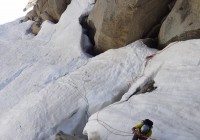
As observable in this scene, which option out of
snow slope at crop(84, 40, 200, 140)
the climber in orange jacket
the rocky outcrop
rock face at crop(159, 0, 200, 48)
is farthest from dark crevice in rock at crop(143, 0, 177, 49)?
the rocky outcrop

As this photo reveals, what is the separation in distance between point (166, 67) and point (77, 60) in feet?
21.8

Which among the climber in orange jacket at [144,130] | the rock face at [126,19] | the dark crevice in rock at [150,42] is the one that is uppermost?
the climber in orange jacket at [144,130]

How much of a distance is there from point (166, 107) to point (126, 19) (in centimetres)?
658

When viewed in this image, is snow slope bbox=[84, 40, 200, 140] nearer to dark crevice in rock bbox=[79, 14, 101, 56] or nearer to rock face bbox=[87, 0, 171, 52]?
rock face bbox=[87, 0, 171, 52]

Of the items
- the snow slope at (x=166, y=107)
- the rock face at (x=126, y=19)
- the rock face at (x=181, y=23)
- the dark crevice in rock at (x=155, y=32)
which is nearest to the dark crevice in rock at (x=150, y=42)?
the dark crevice in rock at (x=155, y=32)

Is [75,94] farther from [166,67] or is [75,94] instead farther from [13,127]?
[166,67]

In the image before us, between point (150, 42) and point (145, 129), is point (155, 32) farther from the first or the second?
point (145, 129)

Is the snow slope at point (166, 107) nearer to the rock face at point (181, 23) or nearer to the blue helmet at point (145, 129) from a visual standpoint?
the rock face at point (181, 23)

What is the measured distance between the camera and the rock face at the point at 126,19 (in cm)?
1755

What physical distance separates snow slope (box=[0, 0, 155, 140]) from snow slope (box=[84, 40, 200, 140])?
209 cm

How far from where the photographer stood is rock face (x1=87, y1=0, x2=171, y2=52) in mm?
17547

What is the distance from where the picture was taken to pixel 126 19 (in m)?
17.9

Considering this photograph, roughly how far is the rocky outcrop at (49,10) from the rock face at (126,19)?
7486 millimetres

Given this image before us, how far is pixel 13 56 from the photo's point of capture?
2494cm
